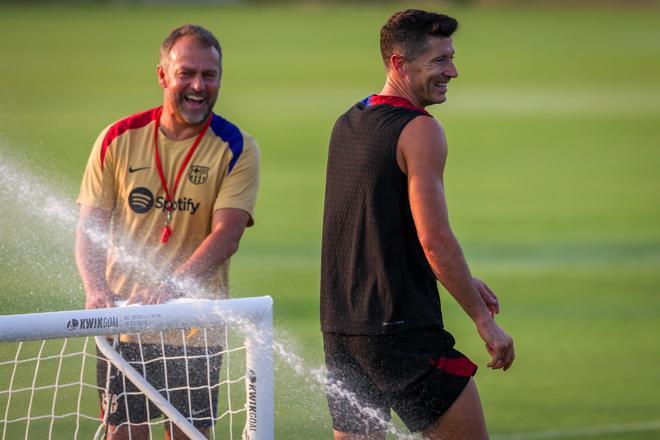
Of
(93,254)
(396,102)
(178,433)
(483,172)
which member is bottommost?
(483,172)

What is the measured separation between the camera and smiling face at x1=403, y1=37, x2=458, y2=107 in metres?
4.88

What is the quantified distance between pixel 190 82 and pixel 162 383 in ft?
4.16

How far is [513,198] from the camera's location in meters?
19.2

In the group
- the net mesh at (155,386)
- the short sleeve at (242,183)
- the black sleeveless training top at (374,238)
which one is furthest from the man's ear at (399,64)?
the net mesh at (155,386)

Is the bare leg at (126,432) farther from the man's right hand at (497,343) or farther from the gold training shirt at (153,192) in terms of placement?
the man's right hand at (497,343)

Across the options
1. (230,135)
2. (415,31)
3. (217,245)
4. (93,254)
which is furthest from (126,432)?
(415,31)

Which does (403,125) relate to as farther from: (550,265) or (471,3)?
(471,3)

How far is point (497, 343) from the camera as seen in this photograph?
4719 millimetres

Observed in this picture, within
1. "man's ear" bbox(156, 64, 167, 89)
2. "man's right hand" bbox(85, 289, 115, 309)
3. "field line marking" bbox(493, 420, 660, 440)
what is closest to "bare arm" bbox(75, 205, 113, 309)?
"man's right hand" bbox(85, 289, 115, 309)

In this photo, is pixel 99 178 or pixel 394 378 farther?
pixel 99 178

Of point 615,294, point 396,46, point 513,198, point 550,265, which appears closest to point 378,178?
point 396,46

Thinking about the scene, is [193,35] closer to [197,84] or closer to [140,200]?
[197,84]

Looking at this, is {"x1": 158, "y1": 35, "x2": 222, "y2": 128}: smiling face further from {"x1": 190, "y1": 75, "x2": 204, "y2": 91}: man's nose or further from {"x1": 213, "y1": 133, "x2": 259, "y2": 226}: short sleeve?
{"x1": 213, "y1": 133, "x2": 259, "y2": 226}: short sleeve

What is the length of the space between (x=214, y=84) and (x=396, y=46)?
108 centimetres
